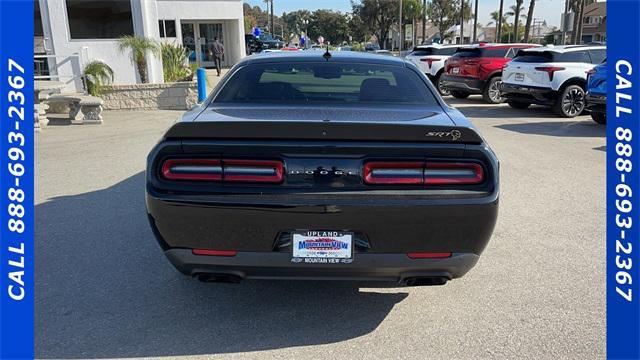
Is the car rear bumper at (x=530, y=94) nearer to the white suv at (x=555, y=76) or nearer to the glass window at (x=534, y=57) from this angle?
the white suv at (x=555, y=76)

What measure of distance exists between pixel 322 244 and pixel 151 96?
11181 millimetres

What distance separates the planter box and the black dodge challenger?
1063 centimetres

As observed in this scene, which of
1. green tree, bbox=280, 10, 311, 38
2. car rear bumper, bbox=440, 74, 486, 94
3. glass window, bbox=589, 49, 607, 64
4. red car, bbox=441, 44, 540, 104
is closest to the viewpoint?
glass window, bbox=589, 49, 607, 64

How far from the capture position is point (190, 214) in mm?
2754

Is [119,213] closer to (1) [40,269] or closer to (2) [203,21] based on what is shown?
(1) [40,269]

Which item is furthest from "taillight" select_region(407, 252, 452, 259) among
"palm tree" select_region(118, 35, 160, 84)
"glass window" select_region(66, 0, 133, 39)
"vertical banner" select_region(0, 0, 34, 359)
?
"glass window" select_region(66, 0, 133, 39)

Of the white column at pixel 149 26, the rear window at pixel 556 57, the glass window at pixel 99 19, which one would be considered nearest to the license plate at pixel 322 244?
the rear window at pixel 556 57

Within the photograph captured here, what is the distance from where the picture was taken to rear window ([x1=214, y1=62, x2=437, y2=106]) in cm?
377

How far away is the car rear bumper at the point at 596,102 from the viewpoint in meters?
10.0

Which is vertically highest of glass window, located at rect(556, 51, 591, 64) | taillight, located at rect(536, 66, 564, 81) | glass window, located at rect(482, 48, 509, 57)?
glass window, located at rect(482, 48, 509, 57)

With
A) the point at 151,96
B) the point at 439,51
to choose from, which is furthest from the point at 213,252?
the point at 439,51

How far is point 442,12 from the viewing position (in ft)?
275

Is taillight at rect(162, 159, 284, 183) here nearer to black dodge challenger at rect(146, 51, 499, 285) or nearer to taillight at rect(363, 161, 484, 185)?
black dodge challenger at rect(146, 51, 499, 285)

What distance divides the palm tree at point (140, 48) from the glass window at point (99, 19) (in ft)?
2.01
